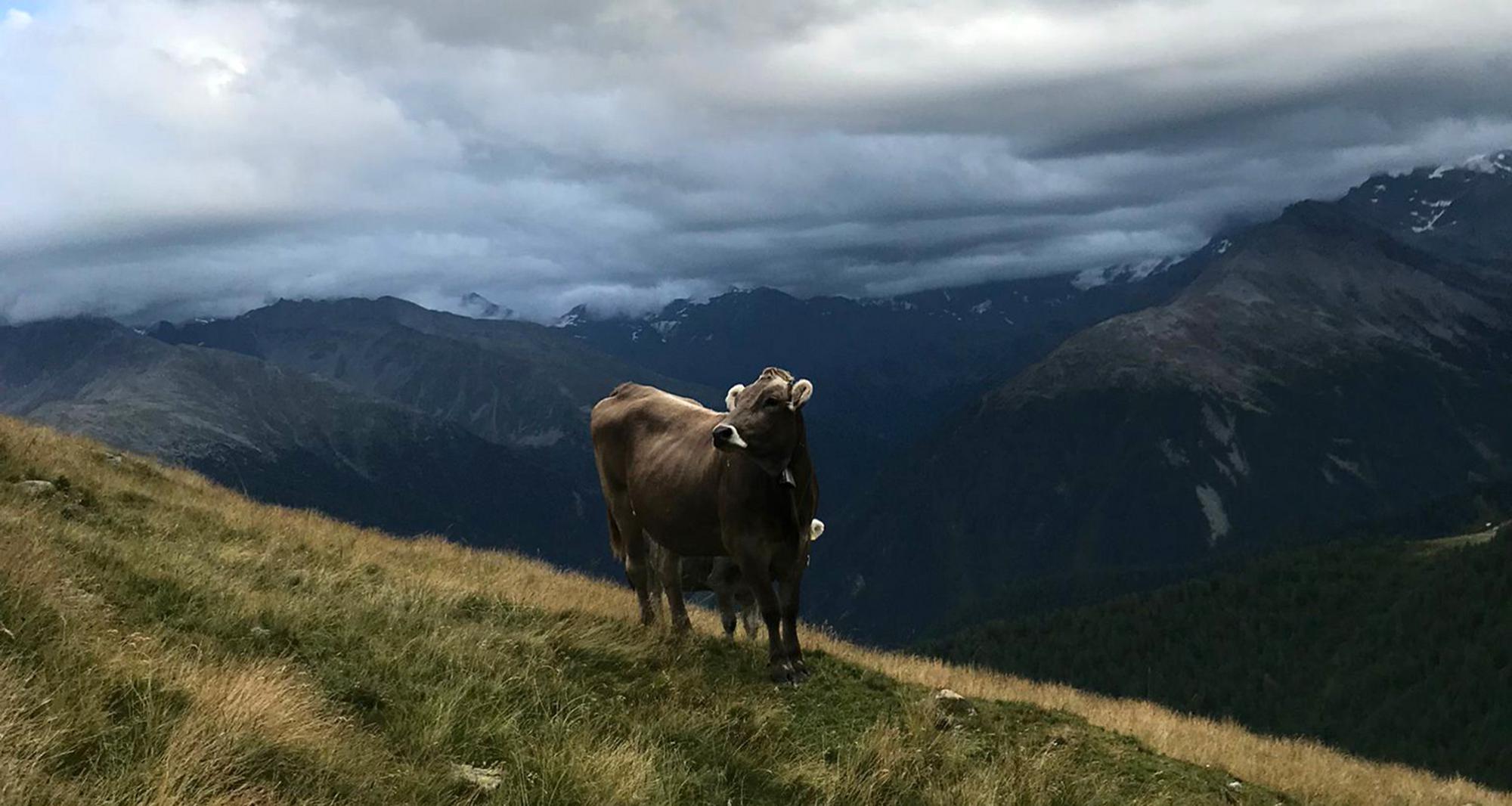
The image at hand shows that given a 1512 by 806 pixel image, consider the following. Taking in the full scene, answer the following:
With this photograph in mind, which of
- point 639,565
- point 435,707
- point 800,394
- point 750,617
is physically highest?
point 800,394

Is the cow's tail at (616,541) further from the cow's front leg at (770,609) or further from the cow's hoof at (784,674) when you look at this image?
the cow's hoof at (784,674)

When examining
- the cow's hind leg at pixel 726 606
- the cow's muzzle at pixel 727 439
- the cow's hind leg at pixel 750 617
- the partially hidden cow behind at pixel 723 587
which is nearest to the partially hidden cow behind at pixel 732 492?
the cow's muzzle at pixel 727 439

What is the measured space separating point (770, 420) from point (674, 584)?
3.28 meters

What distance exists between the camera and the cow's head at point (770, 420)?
392 inches

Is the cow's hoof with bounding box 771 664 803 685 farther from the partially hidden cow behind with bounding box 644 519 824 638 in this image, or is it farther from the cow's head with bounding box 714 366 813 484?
the partially hidden cow behind with bounding box 644 519 824 638

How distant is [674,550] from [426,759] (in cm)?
573

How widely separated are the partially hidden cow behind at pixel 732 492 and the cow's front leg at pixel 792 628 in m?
0.01

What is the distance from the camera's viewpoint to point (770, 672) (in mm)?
10422

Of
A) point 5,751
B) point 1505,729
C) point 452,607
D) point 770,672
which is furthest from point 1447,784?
point 1505,729

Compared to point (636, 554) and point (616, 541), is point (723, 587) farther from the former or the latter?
point (636, 554)

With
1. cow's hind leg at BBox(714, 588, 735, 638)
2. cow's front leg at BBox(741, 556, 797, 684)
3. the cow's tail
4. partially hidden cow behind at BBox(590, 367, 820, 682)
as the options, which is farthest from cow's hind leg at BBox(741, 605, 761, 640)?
cow's front leg at BBox(741, 556, 797, 684)

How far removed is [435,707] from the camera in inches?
270

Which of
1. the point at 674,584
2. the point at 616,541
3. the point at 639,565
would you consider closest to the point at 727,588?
the point at 616,541

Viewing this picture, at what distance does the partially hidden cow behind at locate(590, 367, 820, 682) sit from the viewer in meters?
10.2
